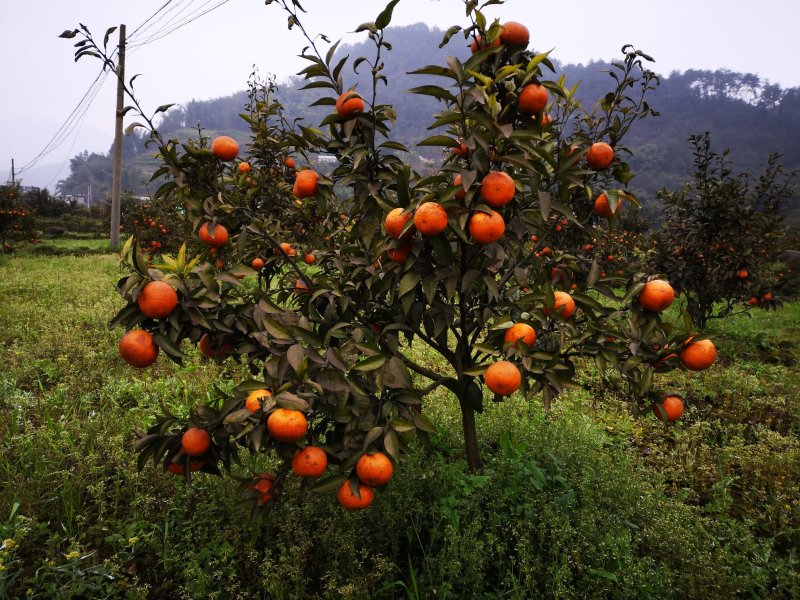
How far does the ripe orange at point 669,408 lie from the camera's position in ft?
5.83

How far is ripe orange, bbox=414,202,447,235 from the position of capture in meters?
1.48

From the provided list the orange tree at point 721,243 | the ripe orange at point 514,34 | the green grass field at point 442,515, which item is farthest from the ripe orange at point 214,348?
the orange tree at point 721,243

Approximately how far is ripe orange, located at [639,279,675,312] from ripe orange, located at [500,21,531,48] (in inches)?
40.3

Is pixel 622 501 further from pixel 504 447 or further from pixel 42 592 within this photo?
pixel 42 592

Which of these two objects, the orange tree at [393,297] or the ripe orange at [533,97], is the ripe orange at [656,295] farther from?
the ripe orange at [533,97]

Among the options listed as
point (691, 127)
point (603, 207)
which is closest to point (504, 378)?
point (603, 207)

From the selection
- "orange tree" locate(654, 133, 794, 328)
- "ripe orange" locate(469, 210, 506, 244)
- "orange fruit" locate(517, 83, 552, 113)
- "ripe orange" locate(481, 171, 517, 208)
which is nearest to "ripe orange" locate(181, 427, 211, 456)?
"ripe orange" locate(469, 210, 506, 244)

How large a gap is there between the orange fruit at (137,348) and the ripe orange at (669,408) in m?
1.86

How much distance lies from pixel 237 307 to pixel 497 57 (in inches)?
53.9

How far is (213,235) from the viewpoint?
1983 millimetres

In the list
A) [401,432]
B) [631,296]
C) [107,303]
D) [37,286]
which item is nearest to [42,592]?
[401,432]

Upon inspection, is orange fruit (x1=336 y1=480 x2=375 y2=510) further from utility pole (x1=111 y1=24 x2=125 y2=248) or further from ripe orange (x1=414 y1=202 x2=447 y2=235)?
utility pole (x1=111 y1=24 x2=125 y2=248)

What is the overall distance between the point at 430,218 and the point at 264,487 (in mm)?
1206

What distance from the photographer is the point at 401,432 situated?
1607 mm
